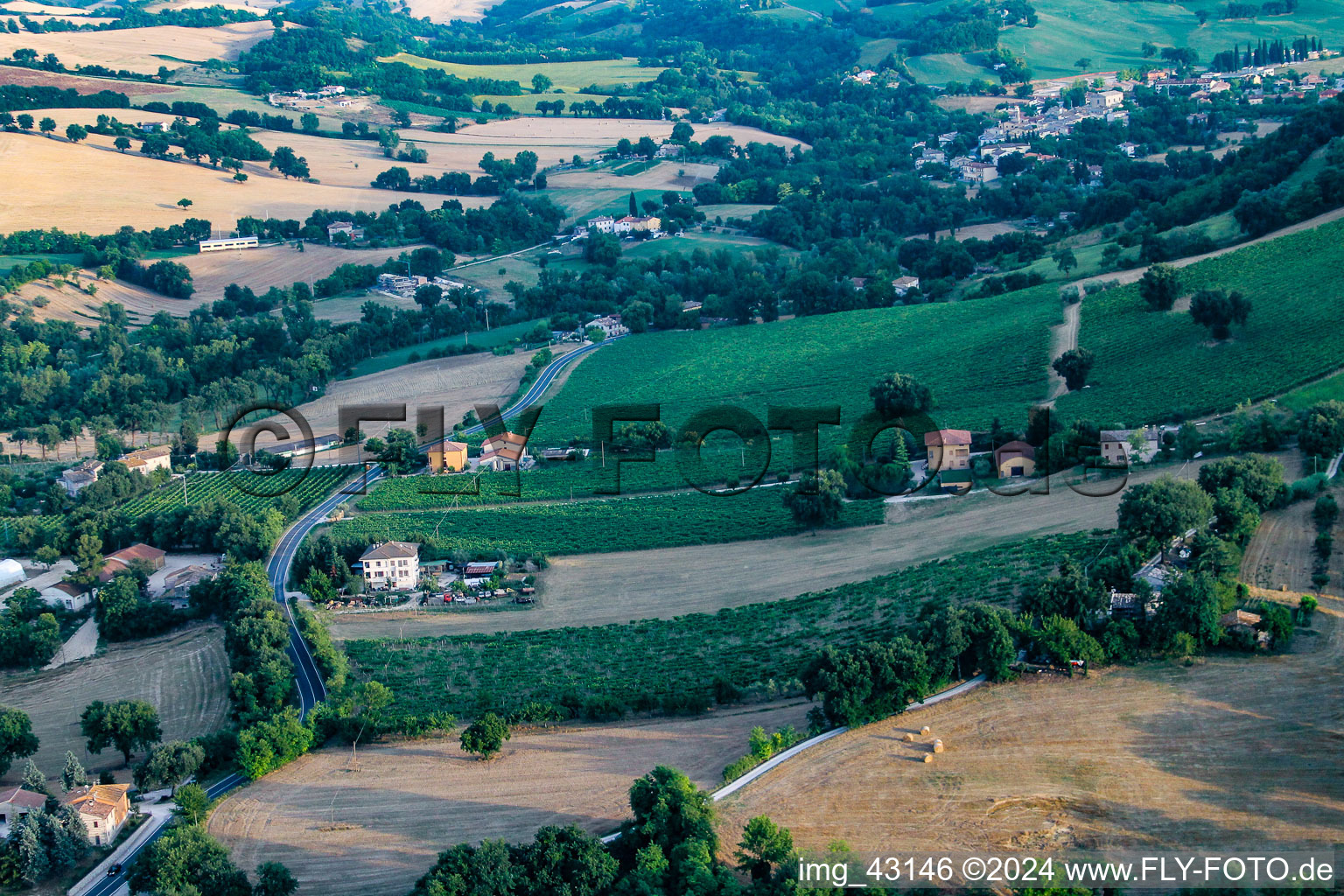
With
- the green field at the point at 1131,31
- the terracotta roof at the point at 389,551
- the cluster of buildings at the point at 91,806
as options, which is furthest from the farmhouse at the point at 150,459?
the green field at the point at 1131,31

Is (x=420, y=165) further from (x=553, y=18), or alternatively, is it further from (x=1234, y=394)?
(x=553, y=18)

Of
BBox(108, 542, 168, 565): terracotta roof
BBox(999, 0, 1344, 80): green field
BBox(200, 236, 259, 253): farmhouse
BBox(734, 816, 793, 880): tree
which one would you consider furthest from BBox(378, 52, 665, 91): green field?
BBox(734, 816, 793, 880): tree

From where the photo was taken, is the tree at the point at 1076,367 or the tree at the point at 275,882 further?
the tree at the point at 1076,367

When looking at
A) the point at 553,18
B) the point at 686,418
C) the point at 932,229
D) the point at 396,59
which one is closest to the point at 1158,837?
the point at 686,418

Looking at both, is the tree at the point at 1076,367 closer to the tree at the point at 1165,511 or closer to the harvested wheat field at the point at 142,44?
the tree at the point at 1165,511

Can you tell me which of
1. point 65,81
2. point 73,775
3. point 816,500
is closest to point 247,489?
point 73,775

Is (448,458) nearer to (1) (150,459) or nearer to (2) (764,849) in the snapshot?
(1) (150,459)
